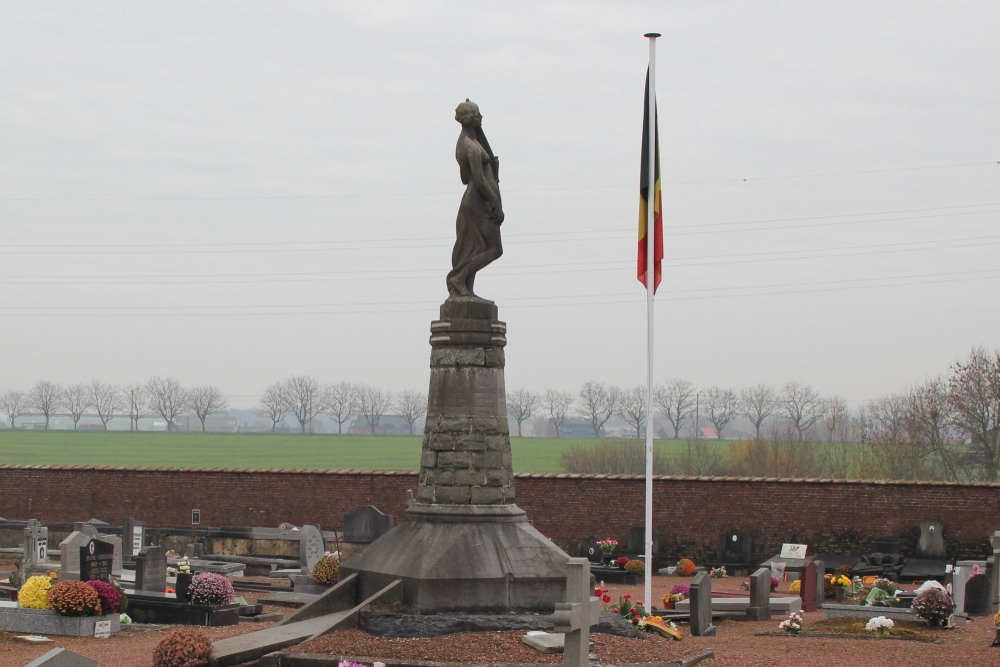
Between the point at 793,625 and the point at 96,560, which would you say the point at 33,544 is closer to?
the point at 96,560

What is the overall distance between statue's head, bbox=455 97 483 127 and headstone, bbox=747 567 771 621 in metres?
8.20

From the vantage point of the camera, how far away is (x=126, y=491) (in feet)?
98.5

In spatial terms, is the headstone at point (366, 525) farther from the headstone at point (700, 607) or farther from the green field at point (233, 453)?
the green field at point (233, 453)

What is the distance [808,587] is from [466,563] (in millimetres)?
8778

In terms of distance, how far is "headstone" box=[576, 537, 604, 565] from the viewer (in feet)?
82.9

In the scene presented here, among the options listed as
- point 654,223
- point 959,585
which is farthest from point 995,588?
point 654,223

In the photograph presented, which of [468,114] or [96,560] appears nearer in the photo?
[468,114]

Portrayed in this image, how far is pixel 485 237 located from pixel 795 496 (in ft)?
47.8

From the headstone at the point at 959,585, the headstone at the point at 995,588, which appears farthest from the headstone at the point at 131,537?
the headstone at the point at 995,588

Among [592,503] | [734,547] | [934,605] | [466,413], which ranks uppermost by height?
[466,413]

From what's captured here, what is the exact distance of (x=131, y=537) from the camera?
24.2 meters

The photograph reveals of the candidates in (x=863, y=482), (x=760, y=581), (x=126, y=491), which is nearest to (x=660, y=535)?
(x=863, y=482)

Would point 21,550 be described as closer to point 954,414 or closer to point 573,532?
point 573,532

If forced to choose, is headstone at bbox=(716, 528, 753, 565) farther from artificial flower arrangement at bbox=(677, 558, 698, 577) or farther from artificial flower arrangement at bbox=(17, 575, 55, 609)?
artificial flower arrangement at bbox=(17, 575, 55, 609)
